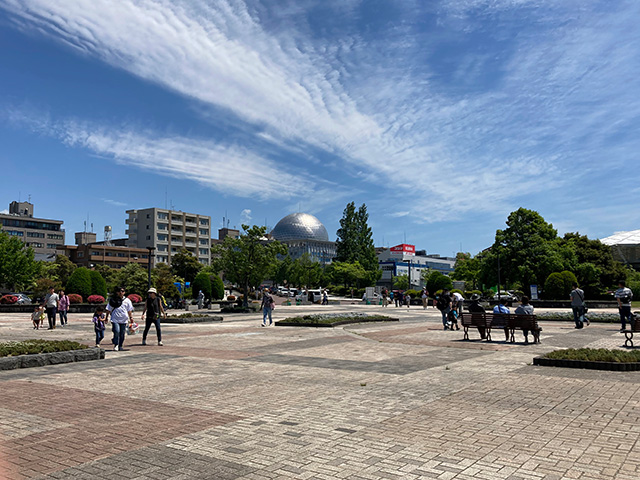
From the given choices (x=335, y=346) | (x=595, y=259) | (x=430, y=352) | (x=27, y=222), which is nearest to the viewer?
(x=430, y=352)

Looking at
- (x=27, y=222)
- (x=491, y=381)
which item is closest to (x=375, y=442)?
(x=491, y=381)

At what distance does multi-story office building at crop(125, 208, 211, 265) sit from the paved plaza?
108 metres

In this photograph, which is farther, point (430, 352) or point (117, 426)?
point (430, 352)

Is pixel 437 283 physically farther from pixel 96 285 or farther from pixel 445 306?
pixel 445 306

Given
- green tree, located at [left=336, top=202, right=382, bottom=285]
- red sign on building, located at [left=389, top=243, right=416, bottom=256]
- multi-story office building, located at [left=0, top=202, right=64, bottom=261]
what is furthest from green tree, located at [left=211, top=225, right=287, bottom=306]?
red sign on building, located at [left=389, top=243, right=416, bottom=256]

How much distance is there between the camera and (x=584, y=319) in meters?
22.6

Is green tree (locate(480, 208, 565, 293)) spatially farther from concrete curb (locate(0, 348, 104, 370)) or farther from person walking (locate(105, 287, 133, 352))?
concrete curb (locate(0, 348, 104, 370))

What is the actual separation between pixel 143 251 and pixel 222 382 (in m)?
109

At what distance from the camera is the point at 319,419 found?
21.7 feet

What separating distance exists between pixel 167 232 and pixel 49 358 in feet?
367

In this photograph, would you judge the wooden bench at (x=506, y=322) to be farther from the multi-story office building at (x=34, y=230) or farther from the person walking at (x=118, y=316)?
the multi-story office building at (x=34, y=230)

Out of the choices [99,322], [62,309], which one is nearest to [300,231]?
[62,309]

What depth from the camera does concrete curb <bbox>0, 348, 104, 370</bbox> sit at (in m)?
10.7

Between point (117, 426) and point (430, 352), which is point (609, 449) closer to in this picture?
point (117, 426)
